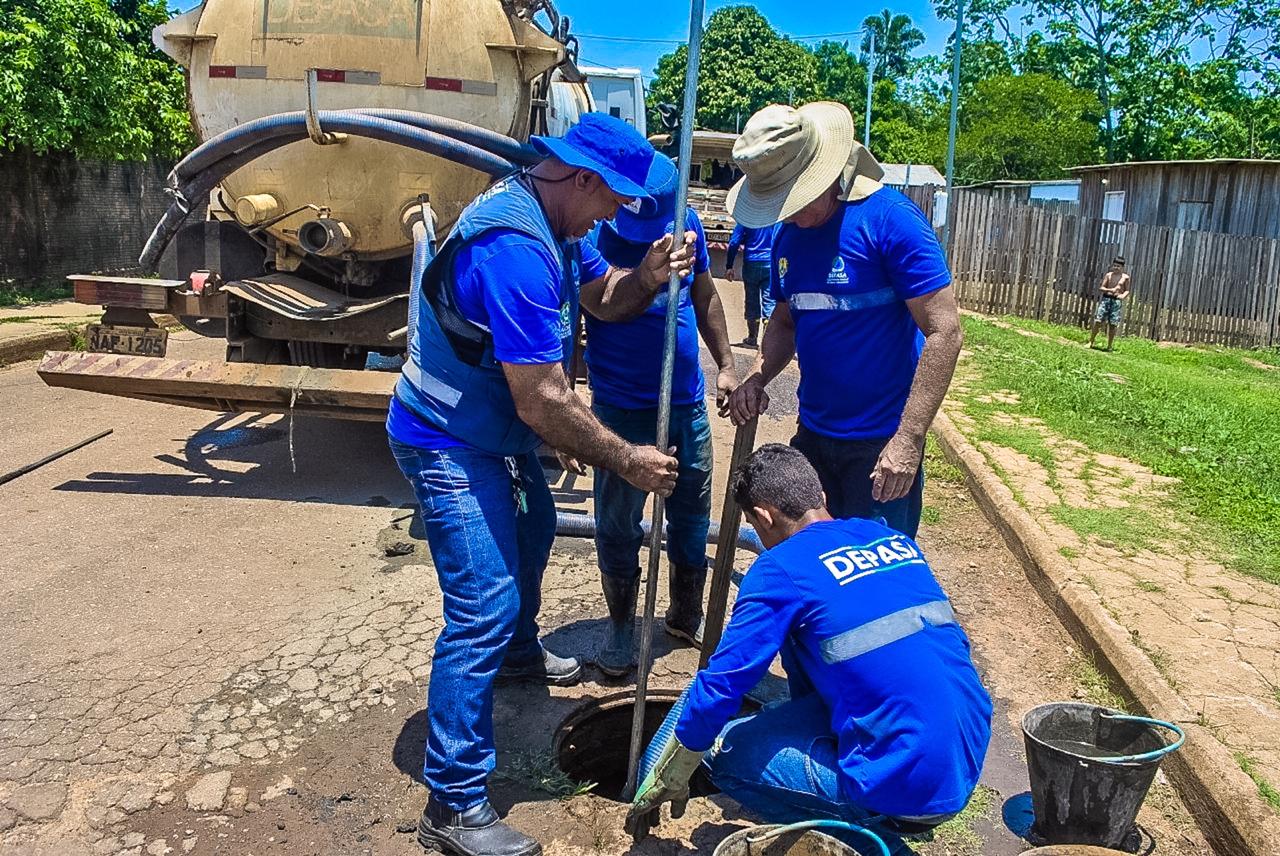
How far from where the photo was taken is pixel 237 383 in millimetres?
5469

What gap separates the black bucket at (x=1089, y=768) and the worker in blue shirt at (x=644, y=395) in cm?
146

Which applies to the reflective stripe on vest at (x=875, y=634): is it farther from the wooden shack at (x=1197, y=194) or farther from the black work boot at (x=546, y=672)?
the wooden shack at (x=1197, y=194)

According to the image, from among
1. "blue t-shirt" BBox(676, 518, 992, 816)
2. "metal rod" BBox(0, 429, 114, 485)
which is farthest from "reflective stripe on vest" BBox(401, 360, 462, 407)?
"metal rod" BBox(0, 429, 114, 485)

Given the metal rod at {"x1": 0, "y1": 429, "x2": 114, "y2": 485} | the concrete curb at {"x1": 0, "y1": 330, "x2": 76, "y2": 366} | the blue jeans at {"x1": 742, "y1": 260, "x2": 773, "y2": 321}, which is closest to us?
the metal rod at {"x1": 0, "y1": 429, "x2": 114, "y2": 485}

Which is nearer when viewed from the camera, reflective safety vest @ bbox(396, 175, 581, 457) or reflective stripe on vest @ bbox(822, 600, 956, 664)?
reflective stripe on vest @ bbox(822, 600, 956, 664)

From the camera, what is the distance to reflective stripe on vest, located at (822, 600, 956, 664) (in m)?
2.42

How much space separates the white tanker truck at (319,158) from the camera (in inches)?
210

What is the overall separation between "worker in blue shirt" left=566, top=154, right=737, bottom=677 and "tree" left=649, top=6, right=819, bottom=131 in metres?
36.5

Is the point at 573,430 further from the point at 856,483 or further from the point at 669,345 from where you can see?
the point at 856,483

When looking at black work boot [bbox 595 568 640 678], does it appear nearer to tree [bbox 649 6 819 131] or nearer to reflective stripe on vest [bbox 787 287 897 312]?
reflective stripe on vest [bbox 787 287 897 312]

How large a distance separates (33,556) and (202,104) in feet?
8.38

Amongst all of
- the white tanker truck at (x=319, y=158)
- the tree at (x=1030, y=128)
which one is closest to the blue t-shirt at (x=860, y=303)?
the white tanker truck at (x=319, y=158)

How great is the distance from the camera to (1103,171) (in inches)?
731

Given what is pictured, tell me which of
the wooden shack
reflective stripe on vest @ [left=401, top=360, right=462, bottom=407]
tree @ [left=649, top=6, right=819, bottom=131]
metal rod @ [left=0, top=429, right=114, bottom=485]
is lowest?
metal rod @ [left=0, top=429, right=114, bottom=485]
